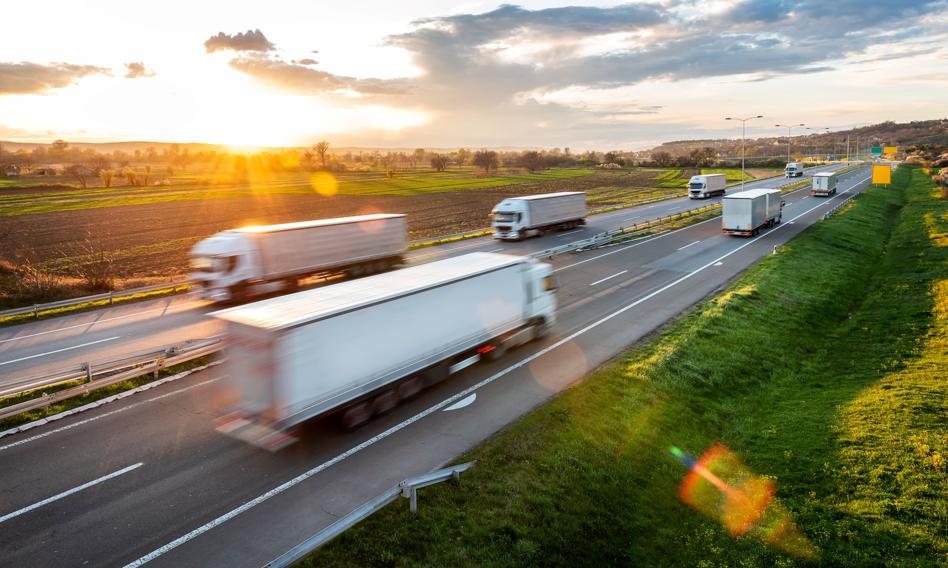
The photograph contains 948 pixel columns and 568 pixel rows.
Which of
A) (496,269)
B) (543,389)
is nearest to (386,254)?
(496,269)

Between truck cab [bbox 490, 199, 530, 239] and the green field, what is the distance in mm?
53770

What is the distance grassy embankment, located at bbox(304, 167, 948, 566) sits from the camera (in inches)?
381

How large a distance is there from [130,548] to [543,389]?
9.94 meters

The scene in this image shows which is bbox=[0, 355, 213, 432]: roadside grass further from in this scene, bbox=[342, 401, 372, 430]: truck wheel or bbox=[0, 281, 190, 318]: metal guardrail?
bbox=[0, 281, 190, 318]: metal guardrail

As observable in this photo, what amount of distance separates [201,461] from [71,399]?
5.83 m

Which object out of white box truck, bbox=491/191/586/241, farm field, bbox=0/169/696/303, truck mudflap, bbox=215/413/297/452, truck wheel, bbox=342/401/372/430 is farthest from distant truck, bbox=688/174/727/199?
truck mudflap, bbox=215/413/297/452

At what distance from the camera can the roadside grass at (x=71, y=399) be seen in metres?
13.8

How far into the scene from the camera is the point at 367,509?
365 inches

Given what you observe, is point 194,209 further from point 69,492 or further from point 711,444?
point 711,444

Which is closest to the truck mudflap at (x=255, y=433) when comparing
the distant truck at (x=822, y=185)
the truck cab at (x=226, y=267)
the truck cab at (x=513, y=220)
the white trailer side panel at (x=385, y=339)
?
the white trailer side panel at (x=385, y=339)

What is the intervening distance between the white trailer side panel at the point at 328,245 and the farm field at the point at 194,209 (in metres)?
13.9

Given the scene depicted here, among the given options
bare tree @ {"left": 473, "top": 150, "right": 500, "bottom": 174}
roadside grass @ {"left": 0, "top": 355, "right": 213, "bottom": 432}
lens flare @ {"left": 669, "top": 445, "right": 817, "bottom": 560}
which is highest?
bare tree @ {"left": 473, "top": 150, "right": 500, "bottom": 174}

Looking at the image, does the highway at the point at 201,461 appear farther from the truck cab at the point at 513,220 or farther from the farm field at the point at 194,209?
the farm field at the point at 194,209

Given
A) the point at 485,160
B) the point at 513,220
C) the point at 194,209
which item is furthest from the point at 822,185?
the point at 485,160
